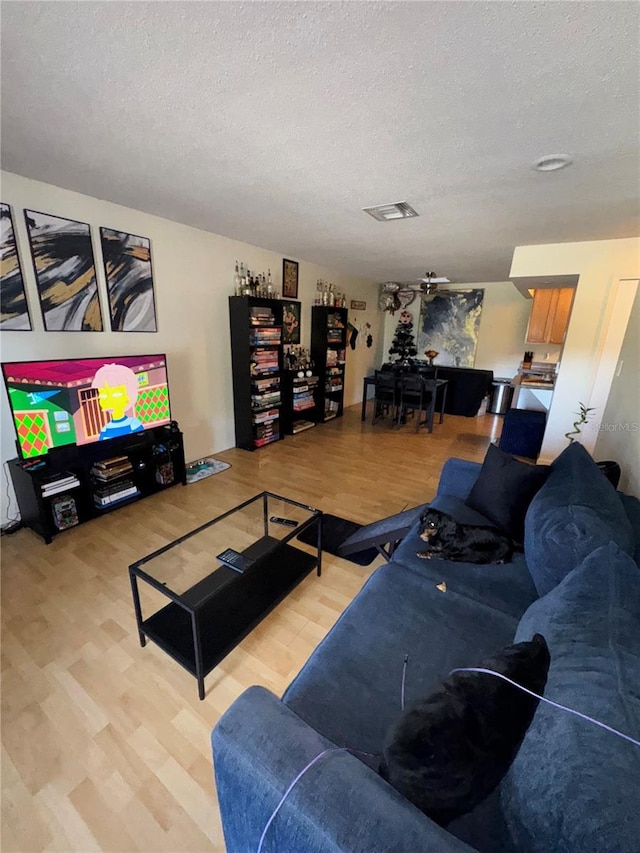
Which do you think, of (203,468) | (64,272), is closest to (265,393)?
(203,468)

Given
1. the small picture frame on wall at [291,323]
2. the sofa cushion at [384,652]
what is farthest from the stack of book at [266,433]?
the sofa cushion at [384,652]

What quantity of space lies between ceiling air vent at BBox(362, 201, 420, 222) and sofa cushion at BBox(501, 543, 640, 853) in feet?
8.06

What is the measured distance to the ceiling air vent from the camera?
7.91 feet

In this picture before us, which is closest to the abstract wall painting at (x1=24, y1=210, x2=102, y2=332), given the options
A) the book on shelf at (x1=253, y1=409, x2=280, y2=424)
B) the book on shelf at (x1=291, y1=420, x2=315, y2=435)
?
the book on shelf at (x1=253, y1=409, x2=280, y2=424)

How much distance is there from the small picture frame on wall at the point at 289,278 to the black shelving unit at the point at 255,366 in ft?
1.83

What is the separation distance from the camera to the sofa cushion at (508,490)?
1.69 m

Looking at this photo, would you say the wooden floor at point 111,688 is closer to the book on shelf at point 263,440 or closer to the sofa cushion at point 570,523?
the sofa cushion at point 570,523

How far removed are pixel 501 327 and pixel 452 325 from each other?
88 centimetres

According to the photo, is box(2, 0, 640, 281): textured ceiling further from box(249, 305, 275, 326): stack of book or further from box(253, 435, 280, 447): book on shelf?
box(253, 435, 280, 447): book on shelf

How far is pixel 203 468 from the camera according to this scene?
3486mm

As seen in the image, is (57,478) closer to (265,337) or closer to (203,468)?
(203,468)

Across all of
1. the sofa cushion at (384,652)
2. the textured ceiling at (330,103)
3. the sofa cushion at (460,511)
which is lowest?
the sofa cushion at (384,652)

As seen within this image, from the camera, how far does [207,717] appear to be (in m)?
1.32

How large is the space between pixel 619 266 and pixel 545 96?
270cm
